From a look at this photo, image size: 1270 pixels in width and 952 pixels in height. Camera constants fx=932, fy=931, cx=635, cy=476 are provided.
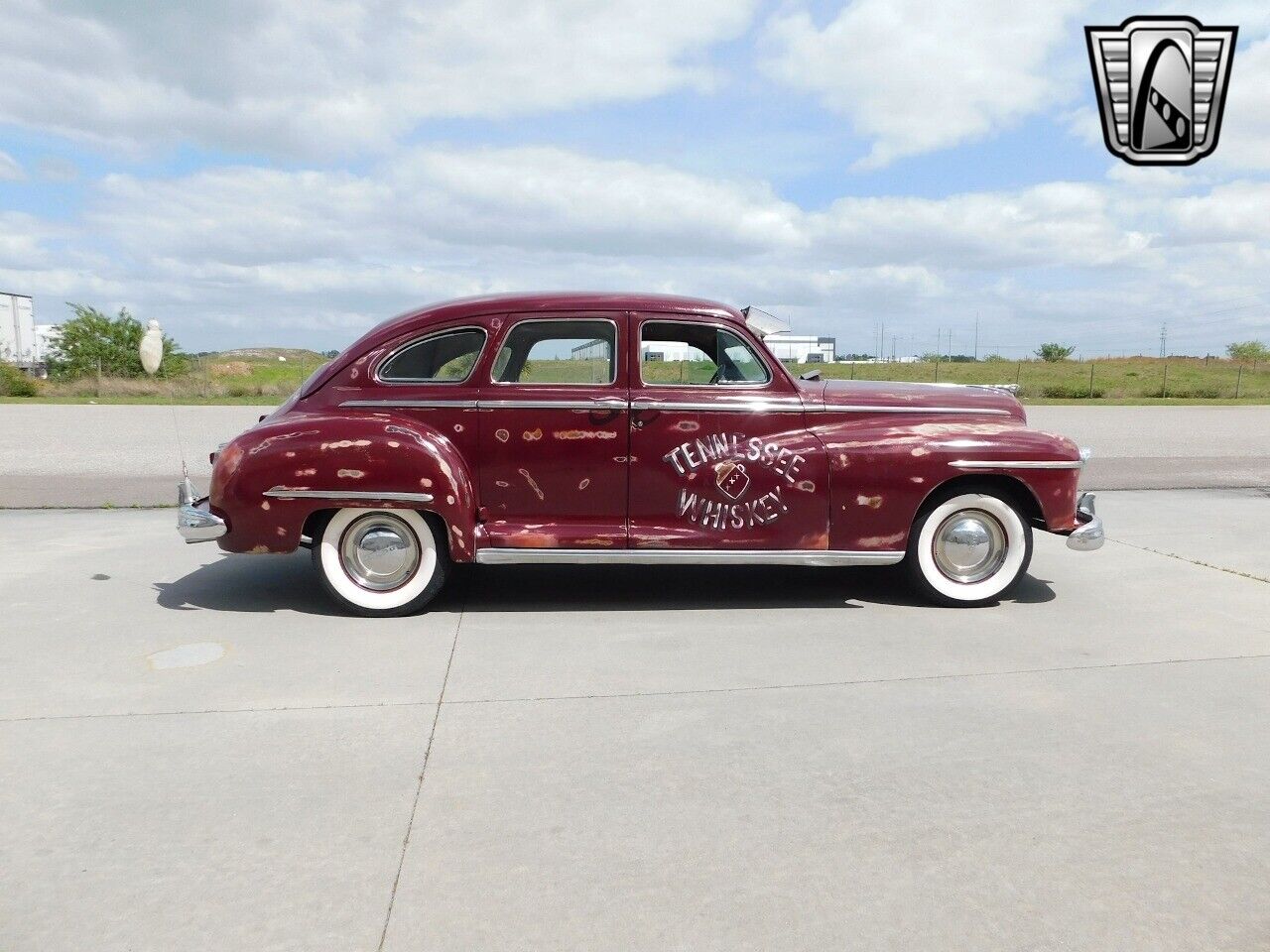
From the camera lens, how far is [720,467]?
5.15 meters

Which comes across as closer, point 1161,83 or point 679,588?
point 679,588

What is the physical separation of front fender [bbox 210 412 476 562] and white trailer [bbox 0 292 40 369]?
51.3 m

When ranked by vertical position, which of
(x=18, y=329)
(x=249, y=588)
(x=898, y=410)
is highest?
(x=18, y=329)

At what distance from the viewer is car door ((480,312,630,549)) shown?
5.11m

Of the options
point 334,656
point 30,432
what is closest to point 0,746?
point 334,656

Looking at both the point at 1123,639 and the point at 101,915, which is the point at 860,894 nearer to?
the point at 101,915

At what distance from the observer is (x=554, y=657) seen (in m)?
4.38

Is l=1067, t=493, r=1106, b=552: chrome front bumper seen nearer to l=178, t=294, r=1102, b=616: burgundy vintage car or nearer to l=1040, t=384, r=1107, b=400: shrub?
l=178, t=294, r=1102, b=616: burgundy vintage car

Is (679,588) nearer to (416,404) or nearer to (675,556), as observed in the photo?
(675,556)

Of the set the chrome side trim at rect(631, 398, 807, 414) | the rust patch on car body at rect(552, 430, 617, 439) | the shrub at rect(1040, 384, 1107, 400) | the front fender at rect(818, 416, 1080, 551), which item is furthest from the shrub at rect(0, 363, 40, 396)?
the shrub at rect(1040, 384, 1107, 400)

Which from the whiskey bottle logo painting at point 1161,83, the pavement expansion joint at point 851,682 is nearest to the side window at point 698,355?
the pavement expansion joint at point 851,682

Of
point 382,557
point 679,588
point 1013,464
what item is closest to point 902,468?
point 1013,464

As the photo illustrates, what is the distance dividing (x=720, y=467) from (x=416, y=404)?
1717mm

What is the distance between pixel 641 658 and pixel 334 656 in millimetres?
1455
